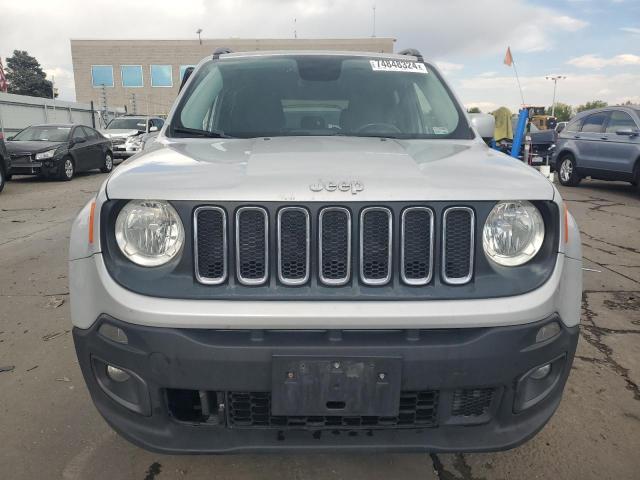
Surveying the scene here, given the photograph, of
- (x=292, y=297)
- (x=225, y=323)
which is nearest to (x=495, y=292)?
(x=292, y=297)

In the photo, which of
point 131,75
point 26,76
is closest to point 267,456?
point 131,75

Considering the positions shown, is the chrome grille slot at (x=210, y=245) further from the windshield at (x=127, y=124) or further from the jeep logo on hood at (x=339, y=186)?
the windshield at (x=127, y=124)

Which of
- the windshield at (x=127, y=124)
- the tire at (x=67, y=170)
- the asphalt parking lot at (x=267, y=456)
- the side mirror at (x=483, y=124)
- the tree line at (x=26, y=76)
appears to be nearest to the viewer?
the asphalt parking lot at (x=267, y=456)

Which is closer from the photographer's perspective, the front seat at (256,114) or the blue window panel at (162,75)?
the front seat at (256,114)

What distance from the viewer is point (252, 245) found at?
1.66 metres

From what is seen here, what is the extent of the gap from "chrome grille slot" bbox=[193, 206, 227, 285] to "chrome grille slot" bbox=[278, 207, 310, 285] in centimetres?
18

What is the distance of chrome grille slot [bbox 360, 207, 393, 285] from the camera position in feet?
5.41

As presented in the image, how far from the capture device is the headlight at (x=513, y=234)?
1730mm

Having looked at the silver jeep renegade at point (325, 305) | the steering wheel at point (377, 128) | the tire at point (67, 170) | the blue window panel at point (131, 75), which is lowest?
the tire at point (67, 170)

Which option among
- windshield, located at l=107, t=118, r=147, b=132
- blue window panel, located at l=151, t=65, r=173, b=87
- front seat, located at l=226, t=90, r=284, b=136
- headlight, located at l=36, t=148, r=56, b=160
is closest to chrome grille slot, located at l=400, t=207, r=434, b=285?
front seat, located at l=226, t=90, r=284, b=136

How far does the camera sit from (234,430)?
172 centimetres

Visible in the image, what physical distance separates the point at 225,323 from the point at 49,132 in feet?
43.7

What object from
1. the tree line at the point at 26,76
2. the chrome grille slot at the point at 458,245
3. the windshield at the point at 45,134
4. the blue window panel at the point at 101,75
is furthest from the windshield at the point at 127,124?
the tree line at the point at 26,76

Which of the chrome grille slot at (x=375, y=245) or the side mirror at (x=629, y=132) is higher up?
the side mirror at (x=629, y=132)
